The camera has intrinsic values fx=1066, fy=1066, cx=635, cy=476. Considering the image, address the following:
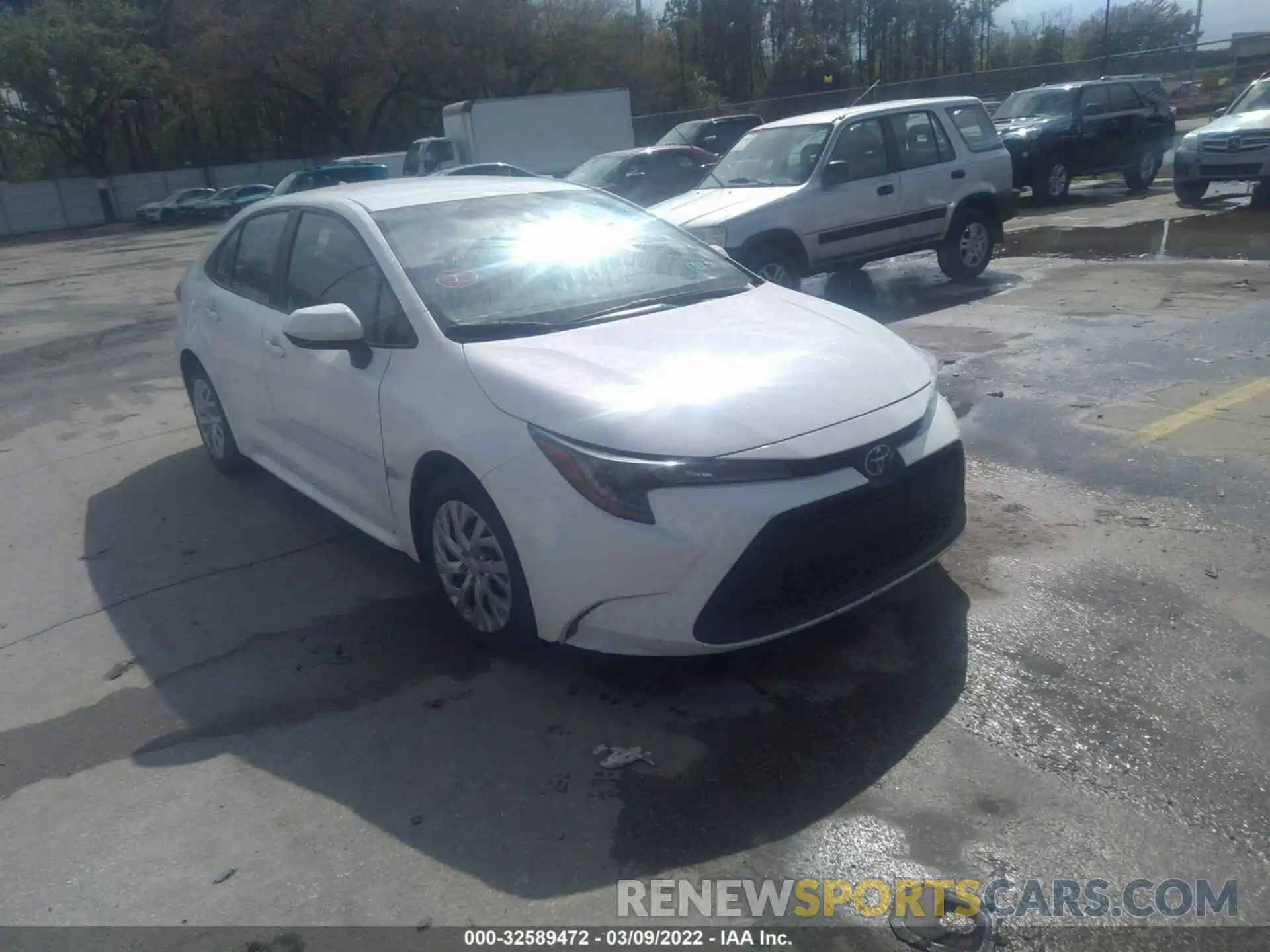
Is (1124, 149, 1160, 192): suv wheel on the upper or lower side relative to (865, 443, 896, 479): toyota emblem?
lower

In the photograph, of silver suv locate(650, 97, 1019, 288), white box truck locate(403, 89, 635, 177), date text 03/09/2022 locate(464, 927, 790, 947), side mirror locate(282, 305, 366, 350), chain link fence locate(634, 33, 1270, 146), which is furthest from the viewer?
chain link fence locate(634, 33, 1270, 146)

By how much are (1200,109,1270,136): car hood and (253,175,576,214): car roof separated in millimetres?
12287

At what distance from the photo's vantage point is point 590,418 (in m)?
3.50

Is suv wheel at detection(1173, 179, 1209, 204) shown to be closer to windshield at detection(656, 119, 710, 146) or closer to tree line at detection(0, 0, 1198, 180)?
windshield at detection(656, 119, 710, 146)

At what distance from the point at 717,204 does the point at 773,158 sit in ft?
3.45

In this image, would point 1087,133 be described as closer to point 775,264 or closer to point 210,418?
point 775,264

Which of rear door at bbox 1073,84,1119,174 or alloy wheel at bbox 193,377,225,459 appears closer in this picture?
alloy wheel at bbox 193,377,225,459

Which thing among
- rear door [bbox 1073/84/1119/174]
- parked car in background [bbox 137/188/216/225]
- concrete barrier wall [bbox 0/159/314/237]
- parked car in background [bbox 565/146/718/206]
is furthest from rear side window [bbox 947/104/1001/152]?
concrete barrier wall [bbox 0/159/314/237]

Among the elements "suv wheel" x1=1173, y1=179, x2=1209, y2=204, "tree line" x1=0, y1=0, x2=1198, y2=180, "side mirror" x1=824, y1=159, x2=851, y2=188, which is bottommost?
"suv wheel" x1=1173, y1=179, x2=1209, y2=204

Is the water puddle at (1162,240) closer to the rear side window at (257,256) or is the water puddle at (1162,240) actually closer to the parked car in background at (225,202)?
the rear side window at (257,256)

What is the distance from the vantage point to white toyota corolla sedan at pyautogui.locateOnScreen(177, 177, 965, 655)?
11.1 ft

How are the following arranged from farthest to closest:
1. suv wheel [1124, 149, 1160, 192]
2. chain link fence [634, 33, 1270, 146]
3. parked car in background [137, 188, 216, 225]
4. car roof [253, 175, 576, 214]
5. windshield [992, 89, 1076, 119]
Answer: parked car in background [137, 188, 216, 225], chain link fence [634, 33, 1270, 146], suv wheel [1124, 149, 1160, 192], windshield [992, 89, 1076, 119], car roof [253, 175, 576, 214]

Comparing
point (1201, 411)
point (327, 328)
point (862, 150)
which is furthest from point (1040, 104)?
point (327, 328)

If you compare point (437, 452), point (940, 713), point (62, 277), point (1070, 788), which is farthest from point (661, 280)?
point (62, 277)
